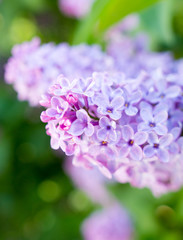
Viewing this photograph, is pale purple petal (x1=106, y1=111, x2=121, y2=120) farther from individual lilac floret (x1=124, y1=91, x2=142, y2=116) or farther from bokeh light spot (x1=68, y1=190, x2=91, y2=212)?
bokeh light spot (x1=68, y1=190, x2=91, y2=212)

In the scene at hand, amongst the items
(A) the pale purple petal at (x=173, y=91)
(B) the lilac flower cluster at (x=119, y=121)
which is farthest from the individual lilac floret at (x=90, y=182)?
(A) the pale purple petal at (x=173, y=91)

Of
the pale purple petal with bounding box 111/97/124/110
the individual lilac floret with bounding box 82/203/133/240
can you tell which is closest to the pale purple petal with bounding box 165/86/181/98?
the pale purple petal with bounding box 111/97/124/110

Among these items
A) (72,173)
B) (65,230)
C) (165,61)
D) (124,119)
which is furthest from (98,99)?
(65,230)

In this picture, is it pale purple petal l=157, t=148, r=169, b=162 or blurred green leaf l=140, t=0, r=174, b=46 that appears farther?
blurred green leaf l=140, t=0, r=174, b=46

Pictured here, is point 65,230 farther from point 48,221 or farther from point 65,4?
point 65,4

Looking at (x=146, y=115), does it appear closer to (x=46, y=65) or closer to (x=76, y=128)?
(x=76, y=128)
